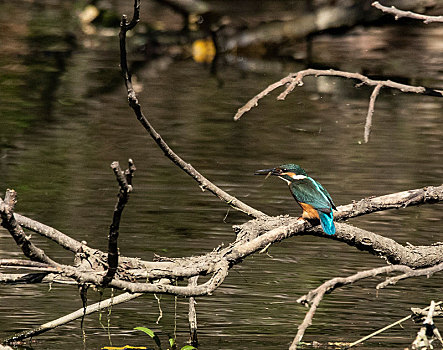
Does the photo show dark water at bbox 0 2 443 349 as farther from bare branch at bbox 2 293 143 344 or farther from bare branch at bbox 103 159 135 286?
bare branch at bbox 103 159 135 286

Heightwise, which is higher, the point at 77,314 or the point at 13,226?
the point at 13,226

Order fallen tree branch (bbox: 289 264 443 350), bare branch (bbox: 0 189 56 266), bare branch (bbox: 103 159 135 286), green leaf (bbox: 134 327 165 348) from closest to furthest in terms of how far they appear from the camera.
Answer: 1. bare branch (bbox: 103 159 135 286)
2. bare branch (bbox: 0 189 56 266)
3. fallen tree branch (bbox: 289 264 443 350)
4. green leaf (bbox: 134 327 165 348)

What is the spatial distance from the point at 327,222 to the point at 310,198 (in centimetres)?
11

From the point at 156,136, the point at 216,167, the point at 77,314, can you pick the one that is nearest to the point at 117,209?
the point at 156,136

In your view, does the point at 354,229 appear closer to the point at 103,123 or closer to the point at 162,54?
the point at 103,123

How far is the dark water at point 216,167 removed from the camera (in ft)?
13.7

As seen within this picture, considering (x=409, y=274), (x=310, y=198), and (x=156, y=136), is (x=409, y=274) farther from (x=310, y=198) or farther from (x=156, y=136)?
(x=156, y=136)

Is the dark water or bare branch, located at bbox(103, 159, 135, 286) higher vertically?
bare branch, located at bbox(103, 159, 135, 286)

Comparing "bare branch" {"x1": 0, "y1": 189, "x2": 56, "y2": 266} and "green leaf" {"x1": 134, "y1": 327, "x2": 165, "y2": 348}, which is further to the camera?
"green leaf" {"x1": 134, "y1": 327, "x2": 165, "y2": 348}

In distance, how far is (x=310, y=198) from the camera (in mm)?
3562

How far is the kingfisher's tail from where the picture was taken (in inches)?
138

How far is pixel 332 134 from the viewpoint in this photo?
8227mm

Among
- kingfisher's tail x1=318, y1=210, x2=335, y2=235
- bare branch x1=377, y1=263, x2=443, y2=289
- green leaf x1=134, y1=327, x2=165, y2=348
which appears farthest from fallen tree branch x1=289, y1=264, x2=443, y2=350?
green leaf x1=134, y1=327, x2=165, y2=348

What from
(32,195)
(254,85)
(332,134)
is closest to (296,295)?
(32,195)
